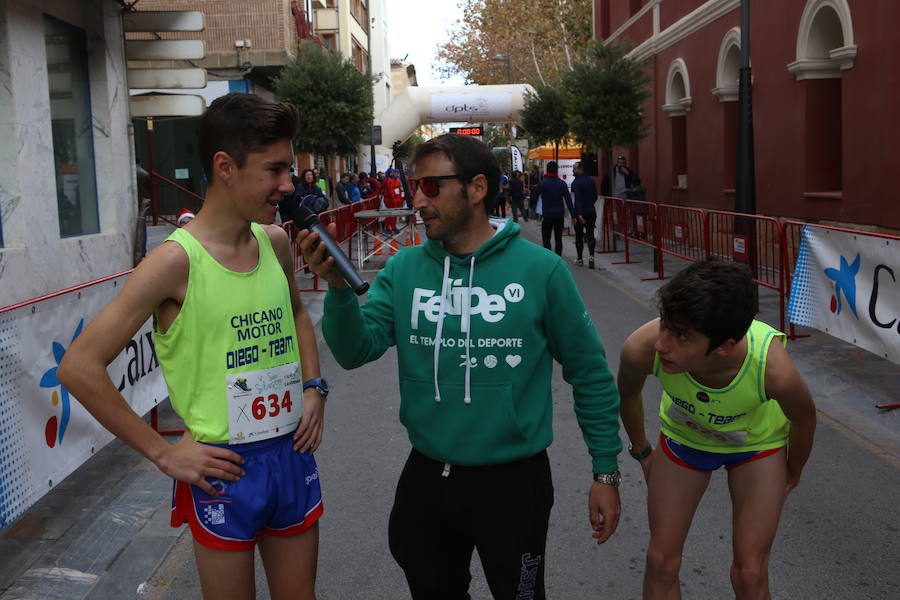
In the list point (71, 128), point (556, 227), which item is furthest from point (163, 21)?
point (556, 227)

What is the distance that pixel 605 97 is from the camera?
2161cm

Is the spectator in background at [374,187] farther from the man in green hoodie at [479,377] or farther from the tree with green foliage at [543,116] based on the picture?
the man in green hoodie at [479,377]

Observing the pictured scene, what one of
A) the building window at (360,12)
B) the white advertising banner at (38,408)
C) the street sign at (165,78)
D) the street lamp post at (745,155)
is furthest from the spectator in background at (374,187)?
the white advertising banner at (38,408)

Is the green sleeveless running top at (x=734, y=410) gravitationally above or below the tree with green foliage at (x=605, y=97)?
below

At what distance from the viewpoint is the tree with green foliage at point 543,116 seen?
3356 cm

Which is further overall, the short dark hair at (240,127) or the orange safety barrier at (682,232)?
the orange safety barrier at (682,232)

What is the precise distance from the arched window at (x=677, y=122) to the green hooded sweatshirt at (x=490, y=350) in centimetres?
2138

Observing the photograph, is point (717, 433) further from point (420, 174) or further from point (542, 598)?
point (420, 174)

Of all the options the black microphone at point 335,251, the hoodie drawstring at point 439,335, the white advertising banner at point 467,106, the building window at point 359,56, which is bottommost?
the hoodie drawstring at point 439,335

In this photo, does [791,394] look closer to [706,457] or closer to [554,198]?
[706,457]

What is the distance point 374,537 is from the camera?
15.9ft

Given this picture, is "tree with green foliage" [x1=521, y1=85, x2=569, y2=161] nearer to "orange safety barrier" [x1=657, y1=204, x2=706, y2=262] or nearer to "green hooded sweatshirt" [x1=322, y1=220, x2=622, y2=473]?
"orange safety barrier" [x1=657, y1=204, x2=706, y2=262]

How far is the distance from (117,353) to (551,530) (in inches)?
119

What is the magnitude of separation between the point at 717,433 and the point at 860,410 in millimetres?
4543
